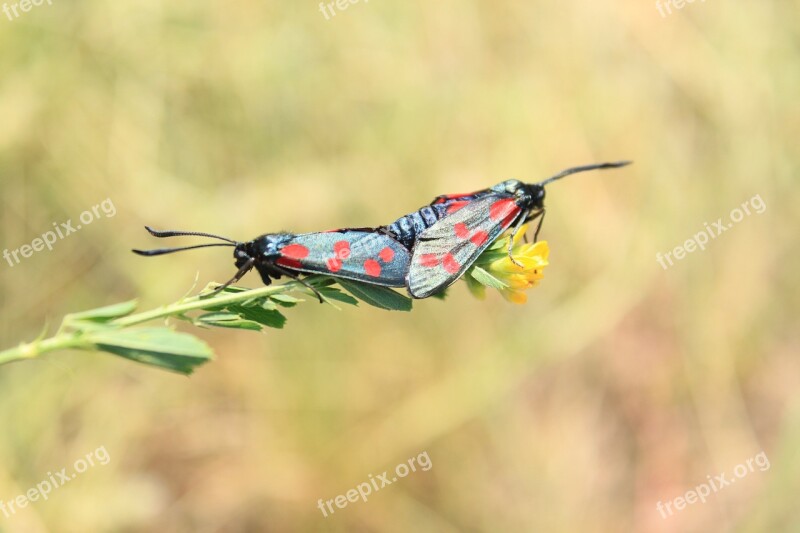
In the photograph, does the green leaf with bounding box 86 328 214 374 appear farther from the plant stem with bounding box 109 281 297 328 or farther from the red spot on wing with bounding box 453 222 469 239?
the red spot on wing with bounding box 453 222 469 239

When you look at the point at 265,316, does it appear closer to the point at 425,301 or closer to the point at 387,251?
the point at 387,251

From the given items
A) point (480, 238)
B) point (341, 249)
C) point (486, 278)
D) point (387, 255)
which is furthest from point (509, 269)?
point (341, 249)

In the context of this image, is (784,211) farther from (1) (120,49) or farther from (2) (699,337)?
(1) (120,49)

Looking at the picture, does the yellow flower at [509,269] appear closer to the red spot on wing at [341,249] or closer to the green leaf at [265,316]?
the red spot on wing at [341,249]

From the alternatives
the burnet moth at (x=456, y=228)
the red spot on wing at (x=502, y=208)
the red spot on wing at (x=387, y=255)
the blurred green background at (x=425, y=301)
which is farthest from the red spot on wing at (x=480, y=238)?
the blurred green background at (x=425, y=301)

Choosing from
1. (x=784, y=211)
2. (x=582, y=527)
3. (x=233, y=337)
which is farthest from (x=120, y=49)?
(x=784, y=211)

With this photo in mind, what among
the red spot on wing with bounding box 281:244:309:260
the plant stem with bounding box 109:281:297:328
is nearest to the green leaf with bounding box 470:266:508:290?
the red spot on wing with bounding box 281:244:309:260
